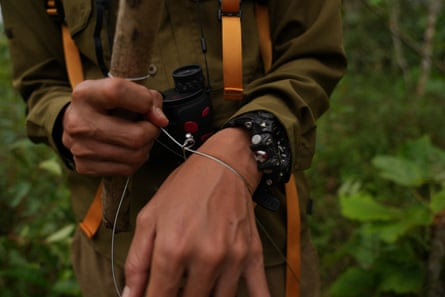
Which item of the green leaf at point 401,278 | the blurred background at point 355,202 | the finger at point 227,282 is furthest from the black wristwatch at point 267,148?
the green leaf at point 401,278

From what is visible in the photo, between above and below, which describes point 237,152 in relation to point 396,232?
above

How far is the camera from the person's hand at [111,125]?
0.76m

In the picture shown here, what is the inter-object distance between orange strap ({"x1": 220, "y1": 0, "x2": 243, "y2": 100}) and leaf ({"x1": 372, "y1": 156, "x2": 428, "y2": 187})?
4.90ft

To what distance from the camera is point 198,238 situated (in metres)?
0.71

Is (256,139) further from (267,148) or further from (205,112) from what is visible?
(205,112)

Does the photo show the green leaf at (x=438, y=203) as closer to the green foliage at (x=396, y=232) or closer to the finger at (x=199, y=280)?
the green foliage at (x=396, y=232)

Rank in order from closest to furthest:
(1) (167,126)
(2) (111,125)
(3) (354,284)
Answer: (2) (111,125), (1) (167,126), (3) (354,284)

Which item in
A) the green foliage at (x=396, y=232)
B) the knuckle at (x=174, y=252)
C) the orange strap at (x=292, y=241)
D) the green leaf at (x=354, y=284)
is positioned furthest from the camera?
the green leaf at (x=354, y=284)

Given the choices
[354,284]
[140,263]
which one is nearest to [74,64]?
[140,263]

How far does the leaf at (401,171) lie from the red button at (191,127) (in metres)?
1.56

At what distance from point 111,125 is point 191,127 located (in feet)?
0.71

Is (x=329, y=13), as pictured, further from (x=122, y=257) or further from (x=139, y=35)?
(x=122, y=257)

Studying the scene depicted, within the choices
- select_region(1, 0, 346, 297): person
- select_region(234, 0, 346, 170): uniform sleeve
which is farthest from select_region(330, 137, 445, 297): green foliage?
select_region(234, 0, 346, 170): uniform sleeve

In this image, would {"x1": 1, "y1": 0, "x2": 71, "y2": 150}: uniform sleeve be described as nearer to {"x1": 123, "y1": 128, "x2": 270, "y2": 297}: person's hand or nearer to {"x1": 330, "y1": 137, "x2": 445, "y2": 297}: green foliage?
{"x1": 123, "y1": 128, "x2": 270, "y2": 297}: person's hand
